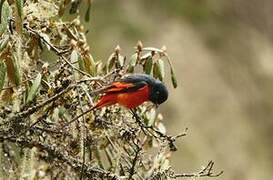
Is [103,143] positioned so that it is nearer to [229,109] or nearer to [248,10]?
[229,109]

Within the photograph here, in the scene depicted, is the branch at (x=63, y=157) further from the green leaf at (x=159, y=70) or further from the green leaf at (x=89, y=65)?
the green leaf at (x=159, y=70)

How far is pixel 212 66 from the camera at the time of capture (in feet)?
23.5

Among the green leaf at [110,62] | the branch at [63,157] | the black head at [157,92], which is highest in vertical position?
the green leaf at [110,62]

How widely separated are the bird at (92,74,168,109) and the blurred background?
4.34 m

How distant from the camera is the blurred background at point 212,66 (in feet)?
20.7

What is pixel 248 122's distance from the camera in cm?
667

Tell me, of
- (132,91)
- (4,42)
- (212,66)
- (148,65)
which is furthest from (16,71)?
(212,66)

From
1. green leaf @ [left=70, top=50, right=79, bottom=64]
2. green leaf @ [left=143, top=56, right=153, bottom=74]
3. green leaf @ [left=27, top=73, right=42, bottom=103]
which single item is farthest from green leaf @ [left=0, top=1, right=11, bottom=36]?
green leaf @ [left=143, top=56, right=153, bottom=74]

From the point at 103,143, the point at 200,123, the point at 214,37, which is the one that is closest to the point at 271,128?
the point at 200,123

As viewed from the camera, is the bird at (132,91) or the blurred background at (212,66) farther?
the blurred background at (212,66)

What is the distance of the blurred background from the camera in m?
6.30

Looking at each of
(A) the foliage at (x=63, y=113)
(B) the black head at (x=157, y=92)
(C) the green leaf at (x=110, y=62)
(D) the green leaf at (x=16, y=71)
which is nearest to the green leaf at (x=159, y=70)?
(A) the foliage at (x=63, y=113)

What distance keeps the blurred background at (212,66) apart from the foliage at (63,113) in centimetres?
410

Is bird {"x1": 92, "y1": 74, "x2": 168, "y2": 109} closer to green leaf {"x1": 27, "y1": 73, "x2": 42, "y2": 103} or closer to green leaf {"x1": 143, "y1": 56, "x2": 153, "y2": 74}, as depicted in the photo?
green leaf {"x1": 27, "y1": 73, "x2": 42, "y2": 103}
